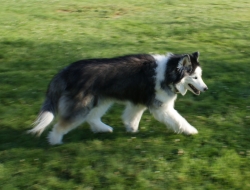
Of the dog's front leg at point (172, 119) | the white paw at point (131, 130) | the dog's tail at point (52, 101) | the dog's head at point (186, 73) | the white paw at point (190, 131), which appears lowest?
the white paw at point (131, 130)

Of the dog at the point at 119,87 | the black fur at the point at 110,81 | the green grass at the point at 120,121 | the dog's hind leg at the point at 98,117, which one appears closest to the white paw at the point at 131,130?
the green grass at the point at 120,121

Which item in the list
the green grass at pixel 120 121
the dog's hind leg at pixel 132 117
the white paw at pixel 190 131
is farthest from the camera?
the dog's hind leg at pixel 132 117

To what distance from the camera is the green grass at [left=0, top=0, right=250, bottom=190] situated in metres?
5.27

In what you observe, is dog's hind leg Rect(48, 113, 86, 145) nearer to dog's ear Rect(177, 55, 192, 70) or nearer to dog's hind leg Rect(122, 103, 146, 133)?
dog's hind leg Rect(122, 103, 146, 133)

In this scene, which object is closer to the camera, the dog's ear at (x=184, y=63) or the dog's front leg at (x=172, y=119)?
the dog's ear at (x=184, y=63)

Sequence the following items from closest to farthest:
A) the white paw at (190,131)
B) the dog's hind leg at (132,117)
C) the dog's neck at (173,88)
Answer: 1. the dog's neck at (173,88)
2. the white paw at (190,131)
3. the dog's hind leg at (132,117)

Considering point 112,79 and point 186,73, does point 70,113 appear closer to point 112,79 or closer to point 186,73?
point 112,79

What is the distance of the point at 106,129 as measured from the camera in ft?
21.8

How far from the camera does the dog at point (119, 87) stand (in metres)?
5.96

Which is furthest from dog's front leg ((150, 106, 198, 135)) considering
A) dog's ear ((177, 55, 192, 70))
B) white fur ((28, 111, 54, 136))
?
white fur ((28, 111, 54, 136))

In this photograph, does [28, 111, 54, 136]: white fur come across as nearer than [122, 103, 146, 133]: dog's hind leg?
Yes

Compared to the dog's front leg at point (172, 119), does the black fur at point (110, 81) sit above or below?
above

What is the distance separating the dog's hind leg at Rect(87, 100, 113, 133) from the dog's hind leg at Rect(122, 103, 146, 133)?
12.9 inches

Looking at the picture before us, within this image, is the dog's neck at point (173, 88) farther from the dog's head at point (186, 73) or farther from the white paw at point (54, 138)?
the white paw at point (54, 138)
